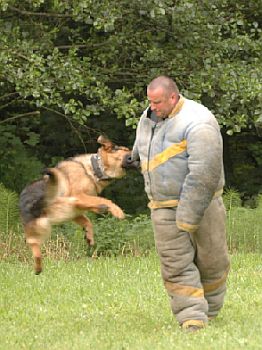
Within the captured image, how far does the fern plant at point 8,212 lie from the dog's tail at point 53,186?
7016 mm

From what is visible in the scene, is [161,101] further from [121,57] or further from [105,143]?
[121,57]

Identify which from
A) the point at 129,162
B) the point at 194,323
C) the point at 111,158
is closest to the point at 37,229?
the point at 111,158

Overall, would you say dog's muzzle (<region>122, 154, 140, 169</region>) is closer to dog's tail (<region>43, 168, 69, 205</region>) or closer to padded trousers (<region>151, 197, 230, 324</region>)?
padded trousers (<region>151, 197, 230, 324</region>)

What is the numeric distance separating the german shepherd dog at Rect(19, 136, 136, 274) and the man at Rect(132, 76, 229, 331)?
1.09 feet

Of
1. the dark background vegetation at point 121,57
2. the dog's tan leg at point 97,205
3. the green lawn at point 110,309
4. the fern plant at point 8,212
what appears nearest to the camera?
the dog's tan leg at point 97,205

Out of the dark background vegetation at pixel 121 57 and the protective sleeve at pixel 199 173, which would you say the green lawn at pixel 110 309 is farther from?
the dark background vegetation at pixel 121 57

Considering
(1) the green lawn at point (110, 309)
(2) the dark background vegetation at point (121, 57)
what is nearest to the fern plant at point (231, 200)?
(2) the dark background vegetation at point (121, 57)

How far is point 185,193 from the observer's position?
8.12 metres

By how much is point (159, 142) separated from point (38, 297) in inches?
120

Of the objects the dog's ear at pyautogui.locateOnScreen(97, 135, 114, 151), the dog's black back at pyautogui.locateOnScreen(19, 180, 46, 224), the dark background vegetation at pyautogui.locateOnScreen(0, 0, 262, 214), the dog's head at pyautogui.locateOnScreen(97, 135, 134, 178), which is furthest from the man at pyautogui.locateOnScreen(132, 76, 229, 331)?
the dark background vegetation at pyautogui.locateOnScreen(0, 0, 262, 214)

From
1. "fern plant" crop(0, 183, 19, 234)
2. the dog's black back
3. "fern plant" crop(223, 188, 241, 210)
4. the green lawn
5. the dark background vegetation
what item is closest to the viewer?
the dog's black back

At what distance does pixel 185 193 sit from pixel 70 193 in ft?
2.99

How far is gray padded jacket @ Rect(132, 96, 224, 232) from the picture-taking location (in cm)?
807

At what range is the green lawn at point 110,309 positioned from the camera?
26.6 feet
